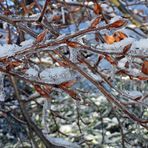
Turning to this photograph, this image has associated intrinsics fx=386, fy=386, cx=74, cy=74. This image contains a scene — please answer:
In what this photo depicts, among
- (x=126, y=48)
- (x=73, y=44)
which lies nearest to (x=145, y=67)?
(x=126, y=48)

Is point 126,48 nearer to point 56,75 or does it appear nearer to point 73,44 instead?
point 73,44

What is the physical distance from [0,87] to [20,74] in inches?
2.9

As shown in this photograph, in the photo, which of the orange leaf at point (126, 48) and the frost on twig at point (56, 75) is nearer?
the orange leaf at point (126, 48)

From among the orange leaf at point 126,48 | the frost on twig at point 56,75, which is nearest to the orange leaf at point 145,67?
the orange leaf at point 126,48

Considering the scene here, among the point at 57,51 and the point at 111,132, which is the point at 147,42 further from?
the point at 111,132

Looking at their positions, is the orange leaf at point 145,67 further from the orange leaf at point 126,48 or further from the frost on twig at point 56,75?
the frost on twig at point 56,75

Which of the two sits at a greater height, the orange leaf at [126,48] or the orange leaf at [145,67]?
the orange leaf at [126,48]

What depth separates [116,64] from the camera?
114 centimetres

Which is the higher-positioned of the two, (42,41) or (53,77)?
(42,41)

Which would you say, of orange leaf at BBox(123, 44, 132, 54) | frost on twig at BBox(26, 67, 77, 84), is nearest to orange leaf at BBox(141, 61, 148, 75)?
orange leaf at BBox(123, 44, 132, 54)

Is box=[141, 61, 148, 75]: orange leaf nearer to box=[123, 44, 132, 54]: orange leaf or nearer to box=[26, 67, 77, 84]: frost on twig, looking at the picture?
box=[123, 44, 132, 54]: orange leaf

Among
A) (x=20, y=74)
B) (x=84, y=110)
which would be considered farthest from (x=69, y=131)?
(x=20, y=74)

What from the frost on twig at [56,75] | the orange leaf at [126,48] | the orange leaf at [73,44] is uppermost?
the orange leaf at [73,44]

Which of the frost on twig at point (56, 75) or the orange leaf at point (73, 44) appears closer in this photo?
the orange leaf at point (73, 44)
